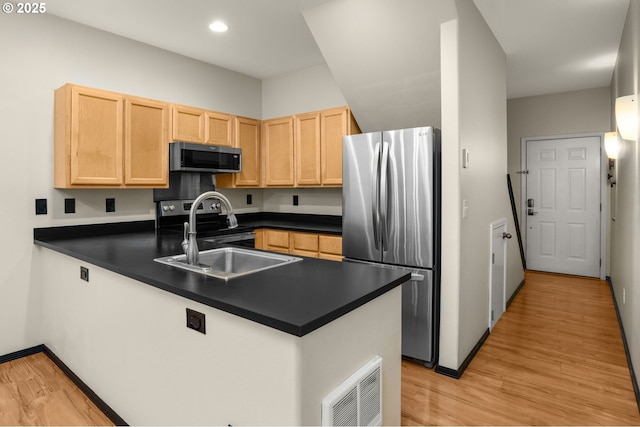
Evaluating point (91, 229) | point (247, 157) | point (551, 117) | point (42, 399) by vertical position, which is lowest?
point (42, 399)

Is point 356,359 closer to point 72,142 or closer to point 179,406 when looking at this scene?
point 179,406

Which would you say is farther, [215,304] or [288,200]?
[288,200]

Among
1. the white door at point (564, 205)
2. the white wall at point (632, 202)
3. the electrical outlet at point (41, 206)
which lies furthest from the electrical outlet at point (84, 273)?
the white door at point (564, 205)

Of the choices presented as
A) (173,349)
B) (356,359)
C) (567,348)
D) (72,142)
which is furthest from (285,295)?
(567,348)

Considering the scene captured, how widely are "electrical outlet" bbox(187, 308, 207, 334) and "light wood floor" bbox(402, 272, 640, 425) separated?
129 cm

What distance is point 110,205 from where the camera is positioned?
129 inches

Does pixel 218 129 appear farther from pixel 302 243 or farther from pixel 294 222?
pixel 302 243

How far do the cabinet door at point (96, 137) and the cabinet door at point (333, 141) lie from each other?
6.17ft

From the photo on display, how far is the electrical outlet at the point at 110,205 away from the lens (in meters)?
3.27

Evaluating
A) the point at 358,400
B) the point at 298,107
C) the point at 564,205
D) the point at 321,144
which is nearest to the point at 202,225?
the point at 321,144

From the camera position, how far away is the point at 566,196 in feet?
17.3

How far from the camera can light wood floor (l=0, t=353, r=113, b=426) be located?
2.03 meters

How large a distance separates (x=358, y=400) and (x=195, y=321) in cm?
70

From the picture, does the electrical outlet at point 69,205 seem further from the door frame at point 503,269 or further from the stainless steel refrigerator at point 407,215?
the door frame at point 503,269
